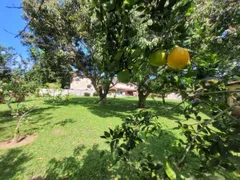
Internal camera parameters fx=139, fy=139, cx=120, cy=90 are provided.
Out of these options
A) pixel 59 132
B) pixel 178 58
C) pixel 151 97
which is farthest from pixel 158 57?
pixel 59 132

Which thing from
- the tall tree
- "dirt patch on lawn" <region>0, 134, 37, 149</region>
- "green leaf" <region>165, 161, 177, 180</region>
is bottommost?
"dirt patch on lawn" <region>0, 134, 37, 149</region>

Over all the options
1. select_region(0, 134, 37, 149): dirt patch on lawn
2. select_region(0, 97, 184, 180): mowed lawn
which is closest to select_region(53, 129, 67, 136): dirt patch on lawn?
select_region(0, 97, 184, 180): mowed lawn

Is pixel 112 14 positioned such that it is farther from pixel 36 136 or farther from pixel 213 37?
pixel 36 136

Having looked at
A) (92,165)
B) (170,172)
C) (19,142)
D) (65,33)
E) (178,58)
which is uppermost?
(65,33)

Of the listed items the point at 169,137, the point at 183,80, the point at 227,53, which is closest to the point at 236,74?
the point at 183,80

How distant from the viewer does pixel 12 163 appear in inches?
115

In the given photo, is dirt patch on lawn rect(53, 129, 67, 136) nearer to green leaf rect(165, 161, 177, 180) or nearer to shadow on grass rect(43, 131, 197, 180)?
shadow on grass rect(43, 131, 197, 180)

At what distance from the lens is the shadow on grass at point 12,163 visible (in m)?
2.58

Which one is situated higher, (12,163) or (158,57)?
(158,57)

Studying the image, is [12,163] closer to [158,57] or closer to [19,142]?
[19,142]

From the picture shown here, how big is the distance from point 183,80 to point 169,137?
390cm

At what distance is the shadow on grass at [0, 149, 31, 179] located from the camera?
258 centimetres

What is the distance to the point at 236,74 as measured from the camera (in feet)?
3.76

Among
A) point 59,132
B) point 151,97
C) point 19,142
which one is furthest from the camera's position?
point 59,132
